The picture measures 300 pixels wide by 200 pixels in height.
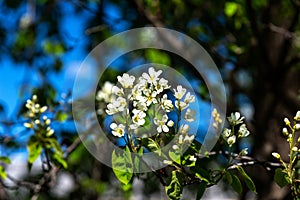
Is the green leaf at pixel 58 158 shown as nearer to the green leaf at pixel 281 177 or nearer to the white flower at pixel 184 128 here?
the white flower at pixel 184 128

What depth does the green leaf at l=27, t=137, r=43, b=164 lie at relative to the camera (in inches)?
72.9

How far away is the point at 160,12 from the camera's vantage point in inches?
117

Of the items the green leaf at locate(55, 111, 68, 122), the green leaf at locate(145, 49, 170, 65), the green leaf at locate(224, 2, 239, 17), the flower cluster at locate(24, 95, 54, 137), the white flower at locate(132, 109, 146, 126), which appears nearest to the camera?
the white flower at locate(132, 109, 146, 126)

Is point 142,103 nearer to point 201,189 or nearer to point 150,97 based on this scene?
point 150,97

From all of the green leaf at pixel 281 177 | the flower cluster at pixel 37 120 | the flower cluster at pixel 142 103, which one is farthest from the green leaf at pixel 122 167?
the flower cluster at pixel 37 120

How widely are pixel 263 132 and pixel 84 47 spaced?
95.7 inches

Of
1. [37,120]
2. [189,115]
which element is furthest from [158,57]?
[189,115]

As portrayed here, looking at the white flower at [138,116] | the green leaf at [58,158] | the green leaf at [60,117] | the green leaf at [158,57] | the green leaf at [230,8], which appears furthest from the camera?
the green leaf at [158,57]

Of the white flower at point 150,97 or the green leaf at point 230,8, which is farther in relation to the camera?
the green leaf at point 230,8

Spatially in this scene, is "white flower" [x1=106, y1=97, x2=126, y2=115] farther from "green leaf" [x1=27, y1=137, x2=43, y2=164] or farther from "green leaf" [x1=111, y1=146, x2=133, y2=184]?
"green leaf" [x1=27, y1=137, x2=43, y2=164]

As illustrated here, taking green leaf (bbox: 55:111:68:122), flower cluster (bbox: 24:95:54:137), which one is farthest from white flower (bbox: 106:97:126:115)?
green leaf (bbox: 55:111:68:122)

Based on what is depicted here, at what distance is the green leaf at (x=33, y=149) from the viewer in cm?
185

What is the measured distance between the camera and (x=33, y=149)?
6.10 feet

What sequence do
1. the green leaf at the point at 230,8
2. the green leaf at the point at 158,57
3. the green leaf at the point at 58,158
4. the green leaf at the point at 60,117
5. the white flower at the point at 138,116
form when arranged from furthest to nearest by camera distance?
the green leaf at the point at 158,57
the green leaf at the point at 230,8
the green leaf at the point at 60,117
the green leaf at the point at 58,158
the white flower at the point at 138,116
